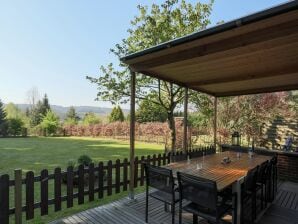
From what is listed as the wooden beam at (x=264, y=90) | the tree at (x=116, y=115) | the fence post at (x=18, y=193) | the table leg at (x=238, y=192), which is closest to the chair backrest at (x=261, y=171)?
the table leg at (x=238, y=192)

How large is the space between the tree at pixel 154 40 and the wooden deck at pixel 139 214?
398 cm

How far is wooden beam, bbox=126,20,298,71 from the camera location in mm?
2461

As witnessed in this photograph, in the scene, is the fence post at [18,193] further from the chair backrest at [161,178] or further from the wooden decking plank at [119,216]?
the chair backrest at [161,178]

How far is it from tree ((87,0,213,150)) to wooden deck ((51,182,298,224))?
3.98 m

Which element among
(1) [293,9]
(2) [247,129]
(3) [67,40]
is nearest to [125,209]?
(1) [293,9]

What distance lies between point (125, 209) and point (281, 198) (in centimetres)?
324

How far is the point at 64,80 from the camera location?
26.4 m

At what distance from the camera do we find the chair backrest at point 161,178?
3.06 metres

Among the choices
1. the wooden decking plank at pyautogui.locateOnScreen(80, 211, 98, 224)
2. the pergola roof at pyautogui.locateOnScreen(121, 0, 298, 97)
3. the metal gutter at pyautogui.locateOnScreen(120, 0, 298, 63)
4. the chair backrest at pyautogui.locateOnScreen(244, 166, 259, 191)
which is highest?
the metal gutter at pyautogui.locateOnScreen(120, 0, 298, 63)

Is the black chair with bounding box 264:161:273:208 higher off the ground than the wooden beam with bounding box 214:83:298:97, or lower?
lower

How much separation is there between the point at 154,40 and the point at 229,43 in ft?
14.4

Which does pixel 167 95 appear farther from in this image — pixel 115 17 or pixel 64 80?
pixel 64 80

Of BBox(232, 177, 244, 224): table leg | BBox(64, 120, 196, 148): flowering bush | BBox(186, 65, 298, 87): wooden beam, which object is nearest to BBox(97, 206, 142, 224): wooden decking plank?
BBox(232, 177, 244, 224): table leg

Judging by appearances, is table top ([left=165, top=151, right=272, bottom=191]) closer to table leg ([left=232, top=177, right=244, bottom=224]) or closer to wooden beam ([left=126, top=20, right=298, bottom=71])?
table leg ([left=232, top=177, right=244, bottom=224])
